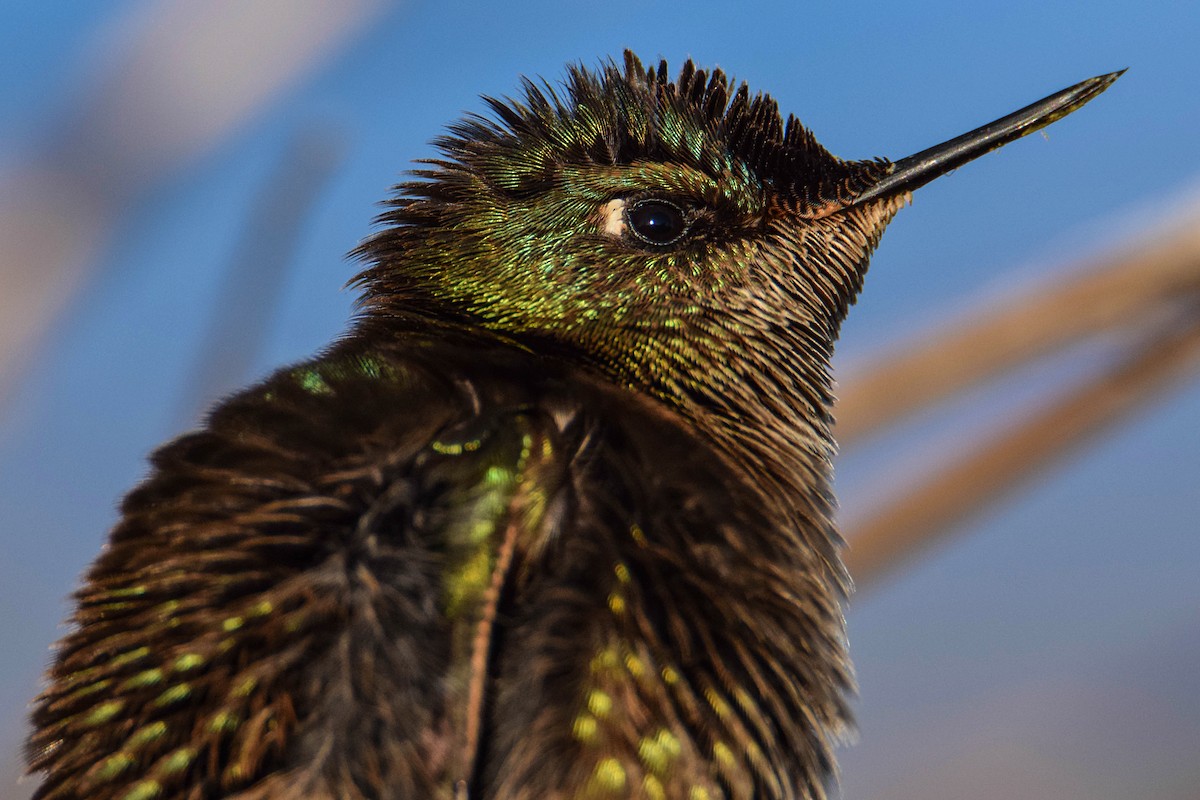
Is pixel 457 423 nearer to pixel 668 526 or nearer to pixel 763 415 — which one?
pixel 668 526

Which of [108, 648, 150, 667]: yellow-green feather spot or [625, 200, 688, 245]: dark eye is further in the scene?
[625, 200, 688, 245]: dark eye

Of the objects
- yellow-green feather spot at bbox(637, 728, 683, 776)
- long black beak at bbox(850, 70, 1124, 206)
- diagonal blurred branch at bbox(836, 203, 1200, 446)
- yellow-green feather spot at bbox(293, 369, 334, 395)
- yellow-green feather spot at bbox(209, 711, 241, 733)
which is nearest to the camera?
yellow-green feather spot at bbox(209, 711, 241, 733)

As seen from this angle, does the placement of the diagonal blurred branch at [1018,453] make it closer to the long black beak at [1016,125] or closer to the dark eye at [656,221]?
the long black beak at [1016,125]

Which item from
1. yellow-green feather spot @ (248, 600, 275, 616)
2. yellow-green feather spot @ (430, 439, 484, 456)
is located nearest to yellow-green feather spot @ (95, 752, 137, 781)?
yellow-green feather spot @ (248, 600, 275, 616)

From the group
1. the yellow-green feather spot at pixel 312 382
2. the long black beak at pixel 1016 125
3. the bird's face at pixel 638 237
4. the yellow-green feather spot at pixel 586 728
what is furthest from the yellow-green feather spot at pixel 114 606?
the long black beak at pixel 1016 125

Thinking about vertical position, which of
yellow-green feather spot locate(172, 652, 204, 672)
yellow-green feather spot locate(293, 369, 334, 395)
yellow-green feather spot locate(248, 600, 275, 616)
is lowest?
yellow-green feather spot locate(172, 652, 204, 672)

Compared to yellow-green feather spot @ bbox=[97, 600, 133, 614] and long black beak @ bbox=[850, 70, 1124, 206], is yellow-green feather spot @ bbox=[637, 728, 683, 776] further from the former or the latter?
long black beak @ bbox=[850, 70, 1124, 206]

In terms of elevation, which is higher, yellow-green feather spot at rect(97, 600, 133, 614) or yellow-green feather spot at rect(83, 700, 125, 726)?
yellow-green feather spot at rect(97, 600, 133, 614)
